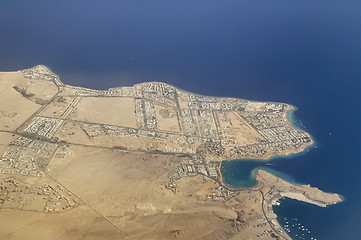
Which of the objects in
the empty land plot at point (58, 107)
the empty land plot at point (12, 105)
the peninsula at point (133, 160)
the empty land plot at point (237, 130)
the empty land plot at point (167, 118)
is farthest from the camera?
the empty land plot at point (167, 118)

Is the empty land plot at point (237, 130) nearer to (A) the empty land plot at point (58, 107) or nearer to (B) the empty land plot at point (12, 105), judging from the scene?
(A) the empty land plot at point (58, 107)

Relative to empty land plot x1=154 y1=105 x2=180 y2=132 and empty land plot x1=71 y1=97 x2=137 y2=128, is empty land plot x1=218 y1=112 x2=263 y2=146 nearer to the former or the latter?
empty land plot x1=154 y1=105 x2=180 y2=132

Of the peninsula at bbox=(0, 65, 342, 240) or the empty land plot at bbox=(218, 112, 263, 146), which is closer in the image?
the peninsula at bbox=(0, 65, 342, 240)

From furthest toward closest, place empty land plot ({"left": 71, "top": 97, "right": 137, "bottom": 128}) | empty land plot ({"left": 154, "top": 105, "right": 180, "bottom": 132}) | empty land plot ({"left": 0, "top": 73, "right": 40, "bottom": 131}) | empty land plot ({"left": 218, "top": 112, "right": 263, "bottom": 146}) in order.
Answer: empty land plot ({"left": 154, "top": 105, "right": 180, "bottom": 132})
empty land plot ({"left": 218, "top": 112, "right": 263, "bottom": 146})
empty land plot ({"left": 71, "top": 97, "right": 137, "bottom": 128})
empty land plot ({"left": 0, "top": 73, "right": 40, "bottom": 131})

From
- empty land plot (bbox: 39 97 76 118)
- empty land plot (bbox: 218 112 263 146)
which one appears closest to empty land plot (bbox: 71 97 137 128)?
empty land plot (bbox: 39 97 76 118)

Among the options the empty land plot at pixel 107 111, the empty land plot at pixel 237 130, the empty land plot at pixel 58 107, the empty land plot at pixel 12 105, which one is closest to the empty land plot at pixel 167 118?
the empty land plot at pixel 107 111

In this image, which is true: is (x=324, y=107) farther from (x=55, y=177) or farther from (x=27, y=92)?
(x=27, y=92)

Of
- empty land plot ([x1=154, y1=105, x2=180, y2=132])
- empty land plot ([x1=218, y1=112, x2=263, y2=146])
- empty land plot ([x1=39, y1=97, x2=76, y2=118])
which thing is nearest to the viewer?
empty land plot ([x1=39, y1=97, x2=76, y2=118])
